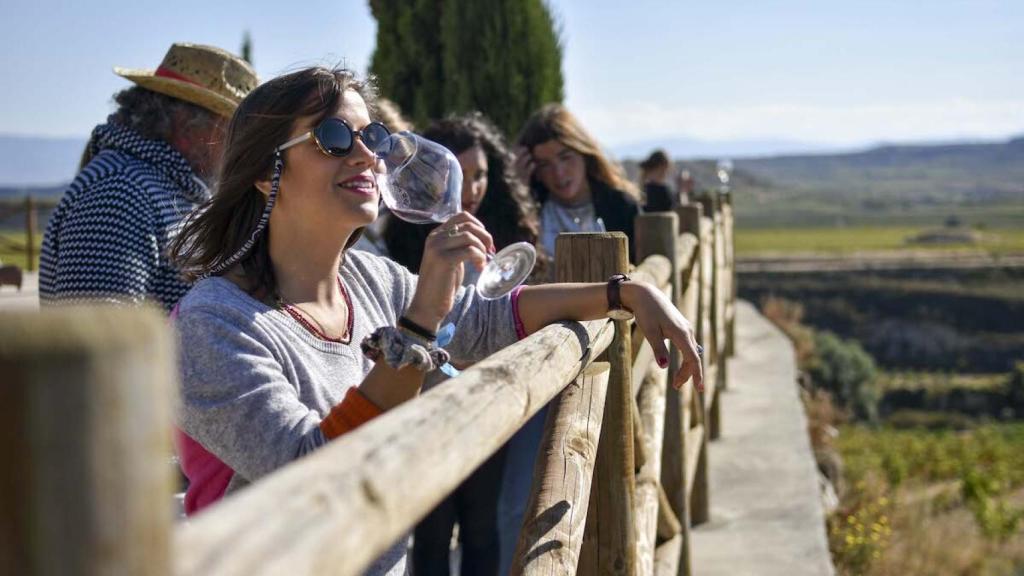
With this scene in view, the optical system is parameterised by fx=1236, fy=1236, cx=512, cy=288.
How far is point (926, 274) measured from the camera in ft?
283

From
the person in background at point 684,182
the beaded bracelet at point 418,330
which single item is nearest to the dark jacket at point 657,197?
the person in background at point 684,182

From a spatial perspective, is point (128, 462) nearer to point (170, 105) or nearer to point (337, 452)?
point (337, 452)

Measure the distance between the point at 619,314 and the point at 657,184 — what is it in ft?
12.1

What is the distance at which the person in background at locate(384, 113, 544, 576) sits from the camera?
352cm

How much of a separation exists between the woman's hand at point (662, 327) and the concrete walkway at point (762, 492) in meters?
2.81

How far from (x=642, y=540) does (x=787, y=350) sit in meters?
9.69

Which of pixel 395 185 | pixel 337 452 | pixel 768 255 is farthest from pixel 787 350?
pixel 768 255

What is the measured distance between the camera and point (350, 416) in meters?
1.63

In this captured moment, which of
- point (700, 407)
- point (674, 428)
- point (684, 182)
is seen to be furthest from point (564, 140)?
point (684, 182)

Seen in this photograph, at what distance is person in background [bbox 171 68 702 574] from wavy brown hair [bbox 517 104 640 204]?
2.09 m

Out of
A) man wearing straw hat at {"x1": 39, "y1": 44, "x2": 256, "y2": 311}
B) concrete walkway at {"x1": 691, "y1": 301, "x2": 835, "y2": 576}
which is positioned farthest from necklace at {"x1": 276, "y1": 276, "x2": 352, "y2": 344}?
concrete walkway at {"x1": 691, "y1": 301, "x2": 835, "y2": 576}

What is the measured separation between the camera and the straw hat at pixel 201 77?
306 cm

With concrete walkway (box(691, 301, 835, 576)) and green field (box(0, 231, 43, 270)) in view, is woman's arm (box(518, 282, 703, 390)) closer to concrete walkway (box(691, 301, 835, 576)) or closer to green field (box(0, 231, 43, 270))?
concrete walkway (box(691, 301, 835, 576))

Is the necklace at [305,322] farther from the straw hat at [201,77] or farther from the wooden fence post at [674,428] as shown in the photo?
the wooden fence post at [674,428]
